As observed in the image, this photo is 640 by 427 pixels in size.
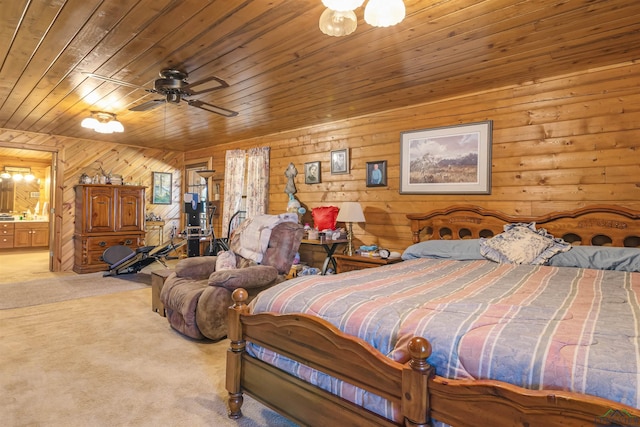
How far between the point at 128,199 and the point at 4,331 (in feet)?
11.7

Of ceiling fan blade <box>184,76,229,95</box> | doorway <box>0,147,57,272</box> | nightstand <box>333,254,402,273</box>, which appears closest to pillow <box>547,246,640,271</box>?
nightstand <box>333,254,402,273</box>

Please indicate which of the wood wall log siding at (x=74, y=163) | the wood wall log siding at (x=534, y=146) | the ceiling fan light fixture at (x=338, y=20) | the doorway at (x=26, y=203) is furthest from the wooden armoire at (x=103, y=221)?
the ceiling fan light fixture at (x=338, y=20)

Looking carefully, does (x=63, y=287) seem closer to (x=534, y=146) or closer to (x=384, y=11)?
(x=384, y=11)

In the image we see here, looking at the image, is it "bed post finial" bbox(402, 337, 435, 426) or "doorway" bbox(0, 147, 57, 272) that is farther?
"doorway" bbox(0, 147, 57, 272)

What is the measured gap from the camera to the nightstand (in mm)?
3707

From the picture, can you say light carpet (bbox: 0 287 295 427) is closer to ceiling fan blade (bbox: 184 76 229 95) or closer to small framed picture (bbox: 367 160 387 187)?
ceiling fan blade (bbox: 184 76 229 95)

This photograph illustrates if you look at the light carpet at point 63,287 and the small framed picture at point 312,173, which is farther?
the small framed picture at point 312,173

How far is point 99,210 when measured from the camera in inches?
242

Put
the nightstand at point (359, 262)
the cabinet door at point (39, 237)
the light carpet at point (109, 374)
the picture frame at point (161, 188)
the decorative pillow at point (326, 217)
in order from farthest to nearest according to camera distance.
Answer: the cabinet door at point (39, 237) → the picture frame at point (161, 188) → the decorative pillow at point (326, 217) → the nightstand at point (359, 262) → the light carpet at point (109, 374)

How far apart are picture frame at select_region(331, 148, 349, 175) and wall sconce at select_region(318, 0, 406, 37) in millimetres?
2873

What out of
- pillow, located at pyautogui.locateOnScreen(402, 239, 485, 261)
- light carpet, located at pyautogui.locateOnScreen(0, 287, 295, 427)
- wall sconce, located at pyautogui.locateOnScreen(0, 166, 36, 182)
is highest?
wall sconce, located at pyautogui.locateOnScreen(0, 166, 36, 182)

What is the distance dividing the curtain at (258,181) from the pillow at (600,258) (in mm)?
4074

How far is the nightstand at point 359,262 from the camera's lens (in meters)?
3.71

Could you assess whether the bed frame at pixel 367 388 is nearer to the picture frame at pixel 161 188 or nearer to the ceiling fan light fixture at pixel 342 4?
the ceiling fan light fixture at pixel 342 4
